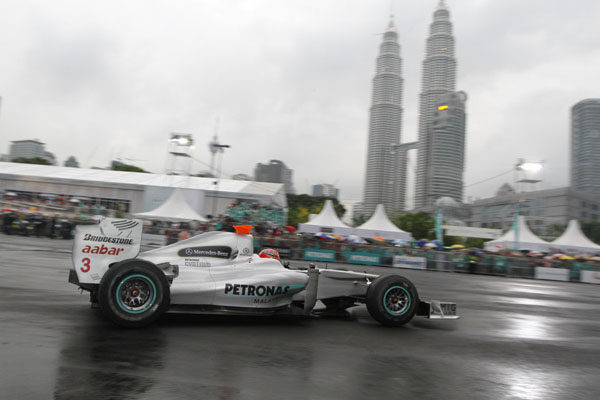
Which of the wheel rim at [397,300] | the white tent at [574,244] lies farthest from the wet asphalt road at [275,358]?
the white tent at [574,244]

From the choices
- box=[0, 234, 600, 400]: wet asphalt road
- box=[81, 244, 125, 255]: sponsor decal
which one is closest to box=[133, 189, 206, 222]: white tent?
box=[0, 234, 600, 400]: wet asphalt road

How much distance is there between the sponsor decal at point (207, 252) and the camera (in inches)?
221

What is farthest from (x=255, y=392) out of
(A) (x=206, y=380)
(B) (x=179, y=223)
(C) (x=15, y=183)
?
(C) (x=15, y=183)

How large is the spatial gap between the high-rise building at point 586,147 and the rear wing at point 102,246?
17164cm

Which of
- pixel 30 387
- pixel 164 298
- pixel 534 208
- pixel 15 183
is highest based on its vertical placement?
pixel 534 208

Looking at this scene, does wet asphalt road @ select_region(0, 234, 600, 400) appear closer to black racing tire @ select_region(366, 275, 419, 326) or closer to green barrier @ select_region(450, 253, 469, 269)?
black racing tire @ select_region(366, 275, 419, 326)

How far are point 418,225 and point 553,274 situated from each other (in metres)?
41.5

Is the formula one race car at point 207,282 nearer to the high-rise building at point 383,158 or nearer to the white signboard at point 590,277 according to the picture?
the white signboard at point 590,277

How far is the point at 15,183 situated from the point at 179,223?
23.5m

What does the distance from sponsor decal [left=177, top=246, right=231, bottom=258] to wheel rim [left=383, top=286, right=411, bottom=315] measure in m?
2.34

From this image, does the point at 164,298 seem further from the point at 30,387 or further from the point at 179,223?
the point at 179,223

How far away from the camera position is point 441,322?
692 cm

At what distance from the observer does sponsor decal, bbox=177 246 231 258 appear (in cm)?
561

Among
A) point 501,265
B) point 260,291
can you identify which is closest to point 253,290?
point 260,291
